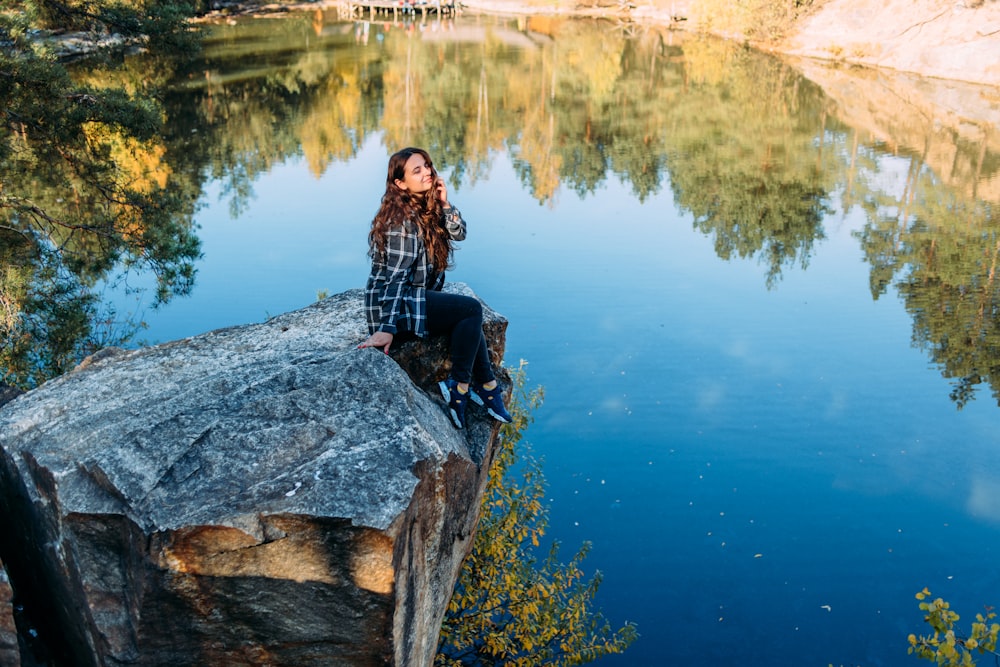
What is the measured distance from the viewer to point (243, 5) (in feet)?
188

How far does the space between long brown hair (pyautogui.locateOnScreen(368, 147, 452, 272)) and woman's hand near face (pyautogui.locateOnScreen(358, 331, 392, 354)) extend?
22.4 inches

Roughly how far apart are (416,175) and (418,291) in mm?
763

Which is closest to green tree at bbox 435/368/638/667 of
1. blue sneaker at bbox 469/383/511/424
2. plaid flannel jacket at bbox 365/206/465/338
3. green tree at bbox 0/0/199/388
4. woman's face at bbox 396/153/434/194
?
blue sneaker at bbox 469/383/511/424

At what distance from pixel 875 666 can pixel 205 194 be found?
19.1 metres

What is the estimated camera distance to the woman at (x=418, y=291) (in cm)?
620

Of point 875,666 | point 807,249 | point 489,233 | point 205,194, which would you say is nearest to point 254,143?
point 205,194

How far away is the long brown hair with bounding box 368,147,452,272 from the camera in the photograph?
20.3 ft

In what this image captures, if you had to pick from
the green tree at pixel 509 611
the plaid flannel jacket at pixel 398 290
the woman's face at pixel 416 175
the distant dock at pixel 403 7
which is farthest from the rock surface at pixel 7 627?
the distant dock at pixel 403 7

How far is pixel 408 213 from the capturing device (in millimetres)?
6211

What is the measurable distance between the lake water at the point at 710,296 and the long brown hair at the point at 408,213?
5578 mm

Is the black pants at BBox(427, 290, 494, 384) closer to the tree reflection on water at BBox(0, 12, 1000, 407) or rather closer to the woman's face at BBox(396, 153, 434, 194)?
the woman's face at BBox(396, 153, 434, 194)

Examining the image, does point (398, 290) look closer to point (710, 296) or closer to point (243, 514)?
point (243, 514)

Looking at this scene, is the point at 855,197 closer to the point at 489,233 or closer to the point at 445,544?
the point at 489,233

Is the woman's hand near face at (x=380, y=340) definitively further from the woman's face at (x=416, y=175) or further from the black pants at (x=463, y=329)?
the woman's face at (x=416, y=175)
